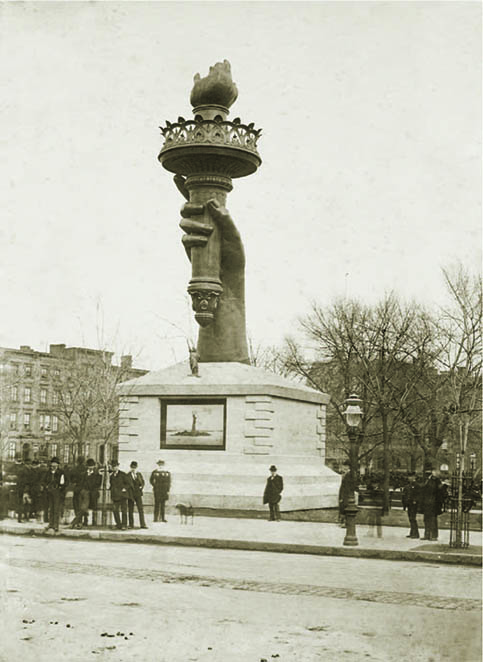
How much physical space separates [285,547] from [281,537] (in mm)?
1268

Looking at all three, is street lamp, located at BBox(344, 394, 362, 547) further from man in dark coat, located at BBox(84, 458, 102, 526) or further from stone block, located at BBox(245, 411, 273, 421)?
man in dark coat, located at BBox(84, 458, 102, 526)

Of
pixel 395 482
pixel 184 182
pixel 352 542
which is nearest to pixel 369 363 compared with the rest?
pixel 395 482

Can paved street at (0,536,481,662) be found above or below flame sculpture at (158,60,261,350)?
below

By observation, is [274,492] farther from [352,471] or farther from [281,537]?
[281,537]

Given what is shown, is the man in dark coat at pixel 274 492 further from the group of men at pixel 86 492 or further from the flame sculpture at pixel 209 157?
the flame sculpture at pixel 209 157

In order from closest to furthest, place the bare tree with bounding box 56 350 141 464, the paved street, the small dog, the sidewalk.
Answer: the paved street → the sidewalk → the small dog → the bare tree with bounding box 56 350 141 464

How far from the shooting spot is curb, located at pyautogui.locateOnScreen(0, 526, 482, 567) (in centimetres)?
1761

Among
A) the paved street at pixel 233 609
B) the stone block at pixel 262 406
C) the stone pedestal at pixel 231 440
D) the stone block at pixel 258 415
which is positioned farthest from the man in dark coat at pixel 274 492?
the paved street at pixel 233 609

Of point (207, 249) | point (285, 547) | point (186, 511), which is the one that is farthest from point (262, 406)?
point (285, 547)

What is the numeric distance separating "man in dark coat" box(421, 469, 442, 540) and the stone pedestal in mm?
5721

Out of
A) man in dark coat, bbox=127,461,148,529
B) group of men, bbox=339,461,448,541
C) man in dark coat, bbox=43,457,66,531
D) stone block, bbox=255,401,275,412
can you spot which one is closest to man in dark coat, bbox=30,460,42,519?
man in dark coat, bbox=43,457,66,531

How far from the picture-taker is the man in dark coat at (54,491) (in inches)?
862

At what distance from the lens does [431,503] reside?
20219 millimetres

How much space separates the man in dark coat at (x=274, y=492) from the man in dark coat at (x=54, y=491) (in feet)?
15.9
